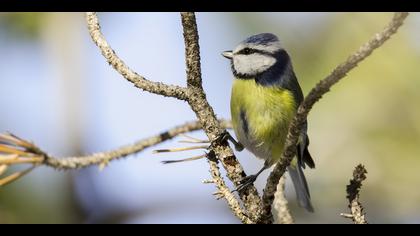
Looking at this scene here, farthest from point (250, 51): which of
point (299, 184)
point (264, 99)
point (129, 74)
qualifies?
point (129, 74)

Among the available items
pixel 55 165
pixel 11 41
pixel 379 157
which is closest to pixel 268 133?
pixel 379 157

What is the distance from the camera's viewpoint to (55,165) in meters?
1.49

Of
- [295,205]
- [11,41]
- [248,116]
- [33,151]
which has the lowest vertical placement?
[295,205]

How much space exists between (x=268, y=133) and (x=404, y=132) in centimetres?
100

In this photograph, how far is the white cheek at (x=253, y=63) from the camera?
2.96 metres

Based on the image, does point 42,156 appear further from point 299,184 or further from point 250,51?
point 299,184

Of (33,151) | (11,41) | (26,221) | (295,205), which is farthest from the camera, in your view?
(11,41)

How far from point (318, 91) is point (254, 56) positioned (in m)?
1.83

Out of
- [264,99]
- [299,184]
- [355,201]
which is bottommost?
[299,184]

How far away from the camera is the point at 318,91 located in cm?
114

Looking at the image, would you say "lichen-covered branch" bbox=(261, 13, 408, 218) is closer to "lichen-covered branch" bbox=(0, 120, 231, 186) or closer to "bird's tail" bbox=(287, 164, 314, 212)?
"lichen-covered branch" bbox=(0, 120, 231, 186)

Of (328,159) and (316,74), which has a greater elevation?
(316,74)
